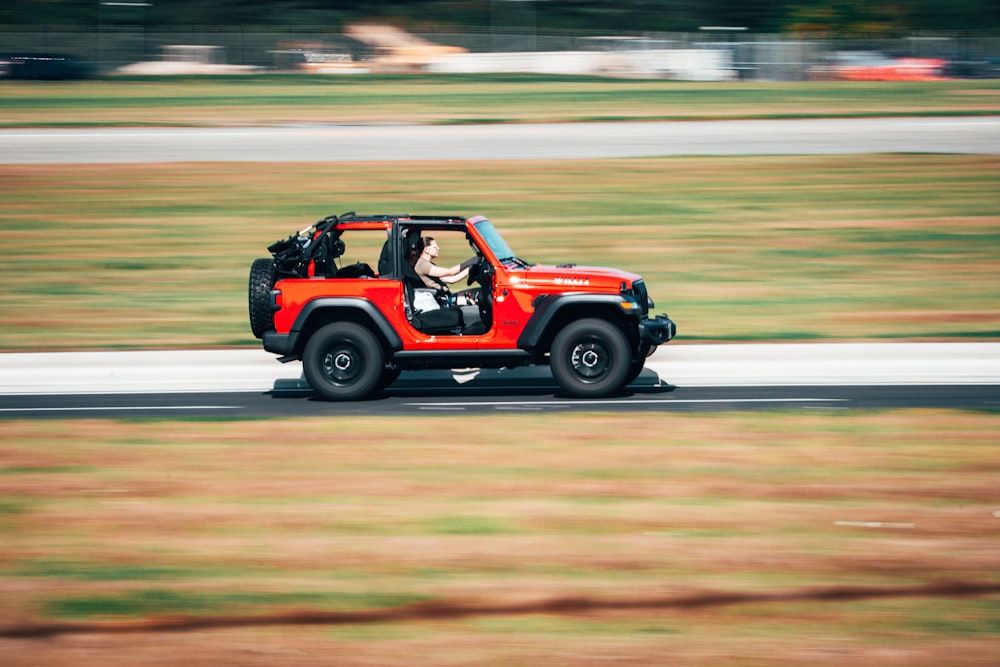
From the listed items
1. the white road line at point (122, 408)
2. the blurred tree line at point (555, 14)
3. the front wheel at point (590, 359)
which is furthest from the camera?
the blurred tree line at point (555, 14)

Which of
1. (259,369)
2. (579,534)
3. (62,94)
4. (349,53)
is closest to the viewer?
(579,534)

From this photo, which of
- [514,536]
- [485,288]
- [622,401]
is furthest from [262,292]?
[514,536]

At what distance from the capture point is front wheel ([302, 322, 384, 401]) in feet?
37.4

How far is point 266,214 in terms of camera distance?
21.7 m

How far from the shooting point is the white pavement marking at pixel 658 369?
1269cm

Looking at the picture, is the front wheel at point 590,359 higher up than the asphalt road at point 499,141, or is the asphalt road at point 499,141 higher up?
the asphalt road at point 499,141

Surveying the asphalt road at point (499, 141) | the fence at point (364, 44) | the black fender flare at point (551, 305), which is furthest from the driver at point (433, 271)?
the fence at point (364, 44)

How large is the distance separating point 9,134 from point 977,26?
60.1m

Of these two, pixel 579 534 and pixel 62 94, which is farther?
pixel 62 94

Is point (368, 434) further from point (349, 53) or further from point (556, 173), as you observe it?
point (349, 53)

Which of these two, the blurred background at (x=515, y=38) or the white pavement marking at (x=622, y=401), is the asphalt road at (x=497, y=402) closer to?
the white pavement marking at (x=622, y=401)

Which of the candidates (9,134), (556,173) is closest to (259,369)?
(556,173)

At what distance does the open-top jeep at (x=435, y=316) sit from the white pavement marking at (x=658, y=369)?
4.42 ft

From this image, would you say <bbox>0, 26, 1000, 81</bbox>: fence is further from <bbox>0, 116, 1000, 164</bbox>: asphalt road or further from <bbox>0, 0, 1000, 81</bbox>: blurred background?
<bbox>0, 116, 1000, 164</bbox>: asphalt road
